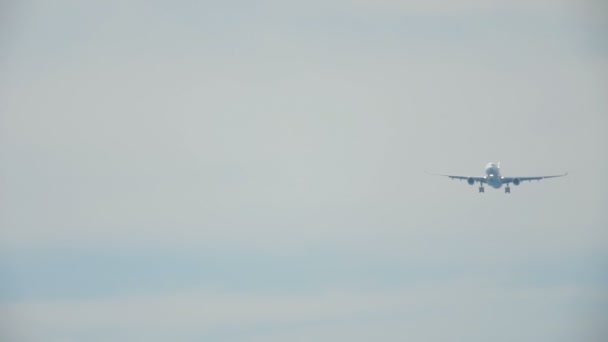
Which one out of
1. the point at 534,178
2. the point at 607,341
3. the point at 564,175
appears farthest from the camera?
the point at 534,178

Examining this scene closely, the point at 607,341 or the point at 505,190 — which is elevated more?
the point at 505,190

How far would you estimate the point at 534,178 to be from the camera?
13575 cm

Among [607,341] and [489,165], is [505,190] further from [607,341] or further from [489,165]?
[607,341]

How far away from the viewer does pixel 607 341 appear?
388ft

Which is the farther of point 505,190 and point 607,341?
point 505,190

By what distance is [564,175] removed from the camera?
12669 centimetres

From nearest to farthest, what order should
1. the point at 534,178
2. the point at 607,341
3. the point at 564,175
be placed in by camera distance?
the point at 607,341
the point at 564,175
the point at 534,178

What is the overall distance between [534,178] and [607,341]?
25.3 m

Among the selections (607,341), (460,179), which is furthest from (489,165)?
(607,341)

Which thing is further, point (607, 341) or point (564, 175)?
point (564, 175)

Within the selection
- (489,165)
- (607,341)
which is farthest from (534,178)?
(607,341)

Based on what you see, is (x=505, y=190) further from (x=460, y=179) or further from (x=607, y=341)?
(x=607, y=341)

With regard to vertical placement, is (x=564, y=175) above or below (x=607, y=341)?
above

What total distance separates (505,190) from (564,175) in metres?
8.06
